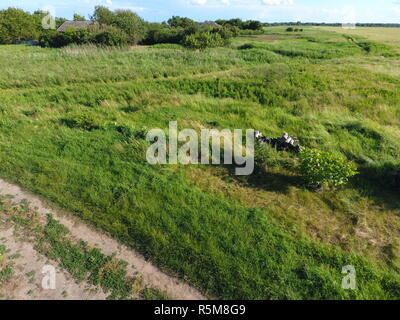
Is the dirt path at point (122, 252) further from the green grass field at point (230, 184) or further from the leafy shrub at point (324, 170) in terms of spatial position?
the leafy shrub at point (324, 170)

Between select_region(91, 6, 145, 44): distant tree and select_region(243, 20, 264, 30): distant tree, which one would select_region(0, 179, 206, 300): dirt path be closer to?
select_region(91, 6, 145, 44): distant tree

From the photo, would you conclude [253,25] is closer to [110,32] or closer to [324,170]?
[110,32]

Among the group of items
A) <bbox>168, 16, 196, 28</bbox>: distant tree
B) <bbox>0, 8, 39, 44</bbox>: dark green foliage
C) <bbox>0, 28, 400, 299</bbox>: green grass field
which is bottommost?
<bbox>0, 28, 400, 299</bbox>: green grass field

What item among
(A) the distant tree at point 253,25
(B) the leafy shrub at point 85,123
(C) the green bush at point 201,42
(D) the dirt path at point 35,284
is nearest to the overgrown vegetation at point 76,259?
(D) the dirt path at point 35,284

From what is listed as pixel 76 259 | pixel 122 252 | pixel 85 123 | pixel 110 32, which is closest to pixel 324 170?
pixel 122 252

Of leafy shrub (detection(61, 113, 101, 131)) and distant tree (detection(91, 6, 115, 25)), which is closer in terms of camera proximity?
leafy shrub (detection(61, 113, 101, 131))

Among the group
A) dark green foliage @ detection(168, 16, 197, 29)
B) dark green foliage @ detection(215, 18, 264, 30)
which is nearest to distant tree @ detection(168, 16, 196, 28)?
dark green foliage @ detection(168, 16, 197, 29)
